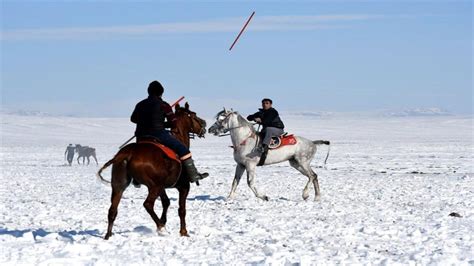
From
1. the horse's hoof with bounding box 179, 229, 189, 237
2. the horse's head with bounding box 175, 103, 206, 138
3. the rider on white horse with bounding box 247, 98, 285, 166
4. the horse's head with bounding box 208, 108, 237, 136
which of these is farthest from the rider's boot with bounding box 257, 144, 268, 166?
the horse's hoof with bounding box 179, 229, 189, 237

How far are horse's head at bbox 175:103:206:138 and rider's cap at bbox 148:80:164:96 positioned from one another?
4.23 feet

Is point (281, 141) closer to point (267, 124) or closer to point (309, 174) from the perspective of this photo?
point (267, 124)

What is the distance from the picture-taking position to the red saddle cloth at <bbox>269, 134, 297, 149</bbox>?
60.7 feet

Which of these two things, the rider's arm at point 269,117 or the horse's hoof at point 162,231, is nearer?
the horse's hoof at point 162,231

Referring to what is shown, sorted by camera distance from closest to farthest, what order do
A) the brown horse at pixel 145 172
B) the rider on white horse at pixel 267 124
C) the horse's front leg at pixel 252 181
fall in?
the brown horse at pixel 145 172
the horse's front leg at pixel 252 181
the rider on white horse at pixel 267 124

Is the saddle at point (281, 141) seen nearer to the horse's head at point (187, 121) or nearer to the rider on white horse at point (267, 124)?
the rider on white horse at point (267, 124)

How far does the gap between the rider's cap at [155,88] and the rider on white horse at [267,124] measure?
6.36 metres

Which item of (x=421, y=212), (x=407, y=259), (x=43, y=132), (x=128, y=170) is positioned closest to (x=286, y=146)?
(x=421, y=212)

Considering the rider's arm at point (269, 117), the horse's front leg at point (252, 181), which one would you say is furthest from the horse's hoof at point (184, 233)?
the rider's arm at point (269, 117)

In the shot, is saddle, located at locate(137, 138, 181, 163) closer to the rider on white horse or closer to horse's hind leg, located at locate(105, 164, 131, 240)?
horse's hind leg, located at locate(105, 164, 131, 240)

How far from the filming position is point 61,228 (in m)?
13.1

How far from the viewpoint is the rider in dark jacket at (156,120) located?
12.0 meters

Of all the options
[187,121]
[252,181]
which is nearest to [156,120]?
[187,121]

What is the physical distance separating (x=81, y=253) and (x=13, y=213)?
5527mm
